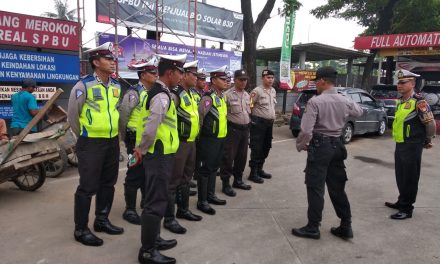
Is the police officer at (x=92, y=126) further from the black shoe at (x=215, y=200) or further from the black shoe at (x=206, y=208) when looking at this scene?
the black shoe at (x=215, y=200)

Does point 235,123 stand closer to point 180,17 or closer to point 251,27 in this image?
point 180,17

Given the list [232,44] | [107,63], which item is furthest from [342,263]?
[232,44]

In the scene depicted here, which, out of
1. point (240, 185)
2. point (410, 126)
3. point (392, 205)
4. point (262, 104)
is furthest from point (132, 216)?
point (410, 126)

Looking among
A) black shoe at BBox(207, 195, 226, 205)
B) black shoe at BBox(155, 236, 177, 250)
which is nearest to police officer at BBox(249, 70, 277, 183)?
black shoe at BBox(207, 195, 226, 205)

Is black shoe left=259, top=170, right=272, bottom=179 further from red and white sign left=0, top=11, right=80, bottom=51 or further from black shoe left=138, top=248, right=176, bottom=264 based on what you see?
red and white sign left=0, top=11, right=80, bottom=51

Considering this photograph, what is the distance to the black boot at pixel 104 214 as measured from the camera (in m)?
3.66

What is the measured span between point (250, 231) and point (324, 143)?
1225 mm

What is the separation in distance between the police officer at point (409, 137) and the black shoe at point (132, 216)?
9.93ft

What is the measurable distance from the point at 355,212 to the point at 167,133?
2833mm

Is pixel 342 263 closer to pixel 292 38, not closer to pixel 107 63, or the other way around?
pixel 107 63

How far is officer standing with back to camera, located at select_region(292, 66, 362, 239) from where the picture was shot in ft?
11.7

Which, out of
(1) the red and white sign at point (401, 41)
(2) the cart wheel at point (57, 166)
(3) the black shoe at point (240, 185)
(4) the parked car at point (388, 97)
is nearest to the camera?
(3) the black shoe at point (240, 185)

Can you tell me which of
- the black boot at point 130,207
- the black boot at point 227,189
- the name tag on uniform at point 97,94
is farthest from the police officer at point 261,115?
the name tag on uniform at point 97,94

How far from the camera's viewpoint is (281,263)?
3217mm
